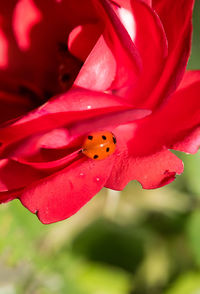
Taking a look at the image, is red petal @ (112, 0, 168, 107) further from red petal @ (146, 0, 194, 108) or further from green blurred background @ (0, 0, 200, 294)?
green blurred background @ (0, 0, 200, 294)

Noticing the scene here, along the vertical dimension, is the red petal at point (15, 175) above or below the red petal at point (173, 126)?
below

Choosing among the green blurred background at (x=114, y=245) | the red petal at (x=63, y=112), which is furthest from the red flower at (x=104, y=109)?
the green blurred background at (x=114, y=245)

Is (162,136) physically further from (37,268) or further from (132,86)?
(37,268)

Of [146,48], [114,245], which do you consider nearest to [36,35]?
[146,48]

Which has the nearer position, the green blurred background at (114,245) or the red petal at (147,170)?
the red petal at (147,170)

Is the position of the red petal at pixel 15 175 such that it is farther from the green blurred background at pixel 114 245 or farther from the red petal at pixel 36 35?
the green blurred background at pixel 114 245

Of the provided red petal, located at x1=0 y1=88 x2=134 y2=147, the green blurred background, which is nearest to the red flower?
red petal, located at x1=0 y1=88 x2=134 y2=147

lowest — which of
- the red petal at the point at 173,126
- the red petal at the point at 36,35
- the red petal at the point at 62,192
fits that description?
the red petal at the point at 62,192
